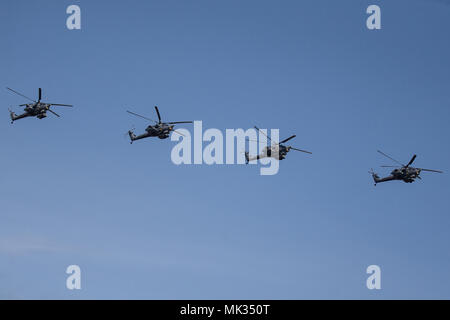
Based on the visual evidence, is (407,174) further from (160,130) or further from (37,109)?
(37,109)

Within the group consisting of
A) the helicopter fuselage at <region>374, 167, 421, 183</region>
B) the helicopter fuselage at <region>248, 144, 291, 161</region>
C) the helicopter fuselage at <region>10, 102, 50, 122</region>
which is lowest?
the helicopter fuselage at <region>374, 167, 421, 183</region>

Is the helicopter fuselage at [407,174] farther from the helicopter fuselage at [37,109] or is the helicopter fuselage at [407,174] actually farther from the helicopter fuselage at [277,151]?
the helicopter fuselage at [37,109]

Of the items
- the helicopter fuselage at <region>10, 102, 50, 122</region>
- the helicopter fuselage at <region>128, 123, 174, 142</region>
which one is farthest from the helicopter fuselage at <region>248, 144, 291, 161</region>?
the helicopter fuselage at <region>10, 102, 50, 122</region>

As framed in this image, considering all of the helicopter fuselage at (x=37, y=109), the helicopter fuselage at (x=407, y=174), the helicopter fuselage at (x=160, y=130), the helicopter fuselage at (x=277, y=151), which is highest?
the helicopter fuselage at (x=37, y=109)

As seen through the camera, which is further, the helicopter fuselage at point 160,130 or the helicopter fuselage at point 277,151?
the helicopter fuselage at point 160,130

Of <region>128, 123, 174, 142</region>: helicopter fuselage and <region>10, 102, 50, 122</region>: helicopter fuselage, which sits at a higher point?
<region>10, 102, 50, 122</region>: helicopter fuselage

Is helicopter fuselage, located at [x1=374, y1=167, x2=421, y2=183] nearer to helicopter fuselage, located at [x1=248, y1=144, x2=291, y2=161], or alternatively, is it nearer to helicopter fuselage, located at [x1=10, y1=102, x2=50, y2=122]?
helicopter fuselage, located at [x1=248, y1=144, x2=291, y2=161]

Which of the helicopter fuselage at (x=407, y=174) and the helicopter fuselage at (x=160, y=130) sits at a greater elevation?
the helicopter fuselage at (x=160, y=130)

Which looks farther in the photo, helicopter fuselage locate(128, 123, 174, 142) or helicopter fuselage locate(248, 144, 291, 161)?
helicopter fuselage locate(128, 123, 174, 142)

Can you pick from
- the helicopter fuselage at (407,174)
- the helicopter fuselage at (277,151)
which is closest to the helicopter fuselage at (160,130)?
the helicopter fuselage at (277,151)

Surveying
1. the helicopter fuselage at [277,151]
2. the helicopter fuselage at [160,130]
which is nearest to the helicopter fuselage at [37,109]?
the helicopter fuselage at [160,130]

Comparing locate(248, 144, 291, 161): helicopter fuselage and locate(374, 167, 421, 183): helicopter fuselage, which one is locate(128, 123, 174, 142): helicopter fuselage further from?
locate(374, 167, 421, 183): helicopter fuselage

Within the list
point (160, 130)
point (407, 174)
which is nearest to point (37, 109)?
point (160, 130)
